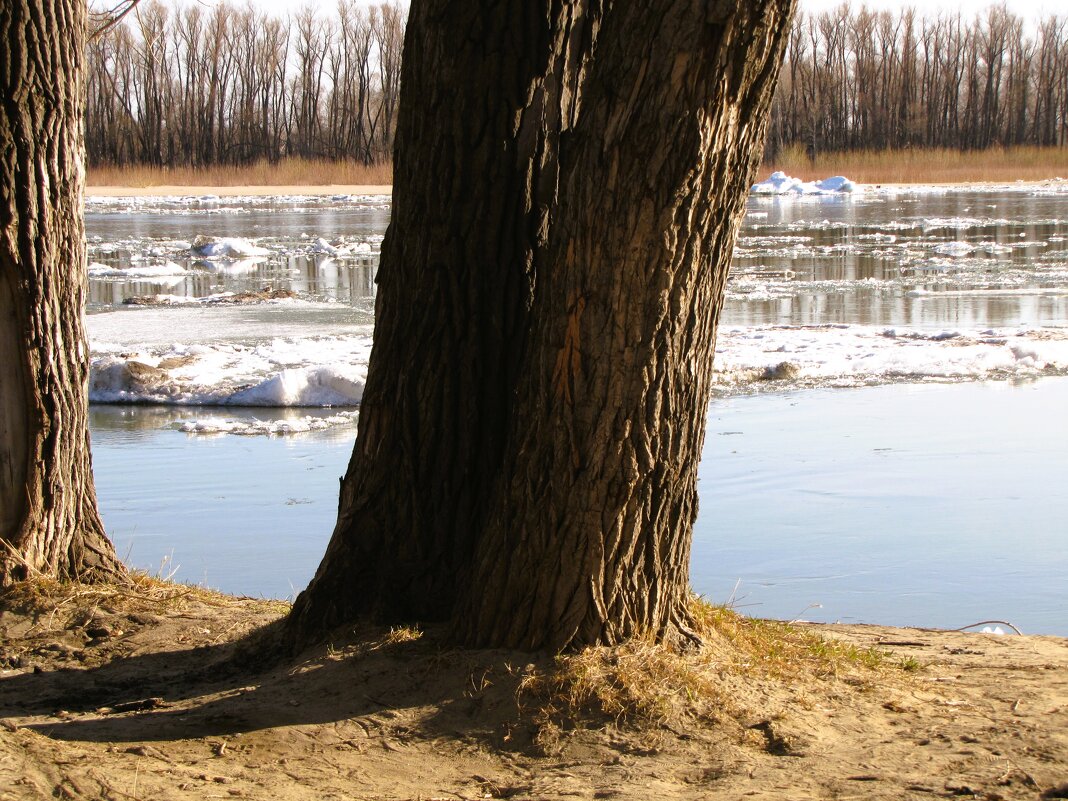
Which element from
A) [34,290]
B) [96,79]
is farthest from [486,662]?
[96,79]

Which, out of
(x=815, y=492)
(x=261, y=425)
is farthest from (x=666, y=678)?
(x=261, y=425)

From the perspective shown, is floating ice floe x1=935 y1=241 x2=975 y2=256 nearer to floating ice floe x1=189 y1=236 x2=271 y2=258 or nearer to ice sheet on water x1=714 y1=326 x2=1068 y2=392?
ice sheet on water x1=714 y1=326 x2=1068 y2=392

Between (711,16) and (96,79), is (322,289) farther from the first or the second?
(96,79)

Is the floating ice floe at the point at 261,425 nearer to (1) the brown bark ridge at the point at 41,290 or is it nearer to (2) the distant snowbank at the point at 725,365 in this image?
(2) the distant snowbank at the point at 725,365

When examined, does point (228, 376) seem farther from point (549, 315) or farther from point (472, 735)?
point (472, 735)

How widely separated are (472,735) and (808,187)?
158ft

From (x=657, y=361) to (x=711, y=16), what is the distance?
0.99m

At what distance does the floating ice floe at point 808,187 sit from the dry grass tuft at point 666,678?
4604cm

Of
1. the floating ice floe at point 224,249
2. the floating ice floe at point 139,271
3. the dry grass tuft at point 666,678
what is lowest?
the dry grass tuft at point 666,678

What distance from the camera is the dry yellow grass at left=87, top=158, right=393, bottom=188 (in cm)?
5538

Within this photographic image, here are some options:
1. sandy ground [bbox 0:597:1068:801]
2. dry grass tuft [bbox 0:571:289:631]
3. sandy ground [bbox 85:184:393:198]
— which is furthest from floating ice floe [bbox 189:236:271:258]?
sandy ground [bbox 85:184:393:198]

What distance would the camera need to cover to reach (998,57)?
2758 inches

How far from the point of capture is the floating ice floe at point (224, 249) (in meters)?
23.5

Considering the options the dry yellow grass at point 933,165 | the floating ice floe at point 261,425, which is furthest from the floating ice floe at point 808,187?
the floating ice floe at point 261,425
